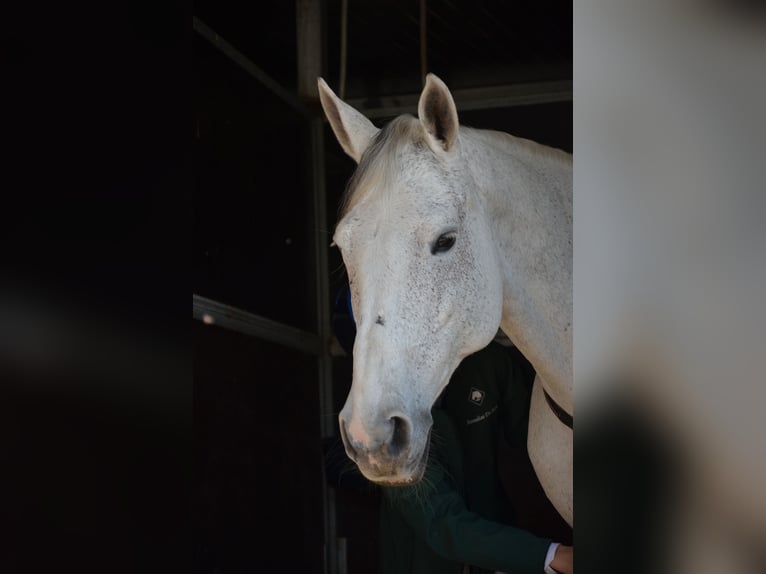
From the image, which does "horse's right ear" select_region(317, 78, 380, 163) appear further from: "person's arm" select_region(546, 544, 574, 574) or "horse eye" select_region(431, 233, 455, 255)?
"person's arm" select_region(546, 544, 574, 574)

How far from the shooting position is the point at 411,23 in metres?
3.12

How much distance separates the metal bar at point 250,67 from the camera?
279 cm

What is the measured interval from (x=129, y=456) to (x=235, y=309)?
1011 mm

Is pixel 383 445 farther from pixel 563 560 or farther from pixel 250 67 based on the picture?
pixel 250 67

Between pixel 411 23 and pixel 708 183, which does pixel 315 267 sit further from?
pixel 708 183

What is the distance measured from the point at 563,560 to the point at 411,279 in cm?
60

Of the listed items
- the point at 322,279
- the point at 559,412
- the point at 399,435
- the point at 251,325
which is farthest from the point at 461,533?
the point at 322,279

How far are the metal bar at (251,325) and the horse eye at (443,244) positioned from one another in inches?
33.6

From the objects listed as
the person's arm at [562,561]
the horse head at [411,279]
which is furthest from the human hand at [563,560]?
the horse head at [411,279]

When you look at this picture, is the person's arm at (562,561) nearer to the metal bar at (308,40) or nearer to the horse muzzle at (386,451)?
the horse muzzle at (386,451)

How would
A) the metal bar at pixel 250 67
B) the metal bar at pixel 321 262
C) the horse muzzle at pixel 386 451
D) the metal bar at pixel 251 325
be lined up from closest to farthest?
the horse muzzle at pixel 386 451, the metal bar at pixel 251 325, the metal bar at pixel 250 67, the metal bar at pixel 321 262

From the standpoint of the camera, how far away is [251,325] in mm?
2863

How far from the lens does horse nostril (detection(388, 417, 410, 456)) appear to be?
5.54 ft

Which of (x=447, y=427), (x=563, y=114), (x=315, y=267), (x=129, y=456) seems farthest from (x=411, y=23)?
(x=129, y=456)
